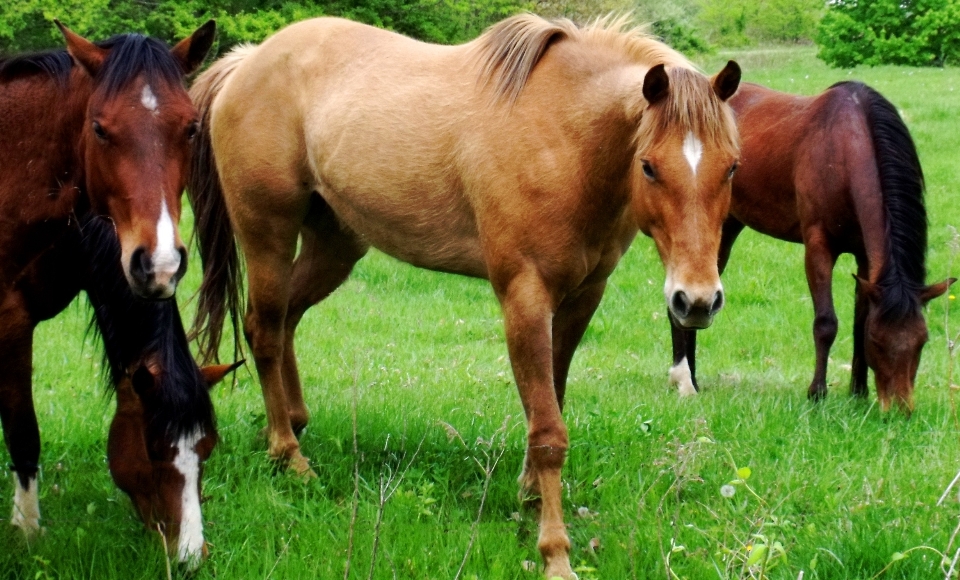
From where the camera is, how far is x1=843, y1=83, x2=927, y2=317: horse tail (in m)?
5.76

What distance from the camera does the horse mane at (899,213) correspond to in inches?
227

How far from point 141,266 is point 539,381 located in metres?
1.60

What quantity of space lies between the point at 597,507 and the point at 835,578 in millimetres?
1164

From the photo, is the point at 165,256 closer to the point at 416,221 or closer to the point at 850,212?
the point at 416,221

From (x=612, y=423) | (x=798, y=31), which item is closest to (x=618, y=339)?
(x=612, y=423)

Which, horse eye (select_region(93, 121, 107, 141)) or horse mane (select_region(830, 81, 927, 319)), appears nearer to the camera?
horse eye (select_region(93, 121, 107, 141))

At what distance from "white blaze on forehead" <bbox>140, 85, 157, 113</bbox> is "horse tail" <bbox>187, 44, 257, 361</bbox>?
218 centimetres

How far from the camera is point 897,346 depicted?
223 inches

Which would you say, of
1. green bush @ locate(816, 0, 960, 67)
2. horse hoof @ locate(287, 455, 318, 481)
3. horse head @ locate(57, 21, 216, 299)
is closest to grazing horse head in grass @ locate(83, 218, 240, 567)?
horse head @ locate(57, 21, 216, 299)

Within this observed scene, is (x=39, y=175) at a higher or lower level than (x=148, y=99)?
lower

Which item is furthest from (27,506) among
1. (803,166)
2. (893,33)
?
(893,33)

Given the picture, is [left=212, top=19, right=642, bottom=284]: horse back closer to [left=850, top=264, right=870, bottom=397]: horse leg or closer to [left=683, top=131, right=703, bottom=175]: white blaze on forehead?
[left=683, top=131, right=703, bottom=175]: white blaze on forehead

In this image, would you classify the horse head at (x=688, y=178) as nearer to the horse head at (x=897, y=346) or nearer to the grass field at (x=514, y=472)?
the grass field at (x=514, y=472)

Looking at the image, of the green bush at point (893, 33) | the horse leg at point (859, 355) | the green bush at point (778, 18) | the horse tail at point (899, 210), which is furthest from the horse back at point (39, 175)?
the green bush at point (778, 18)
